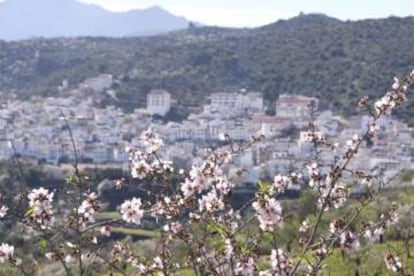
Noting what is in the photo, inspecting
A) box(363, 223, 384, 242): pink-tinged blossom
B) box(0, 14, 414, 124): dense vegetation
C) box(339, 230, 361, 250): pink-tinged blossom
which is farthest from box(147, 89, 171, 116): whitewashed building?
box(339, 230, 361, 250): pink-tinged blossom

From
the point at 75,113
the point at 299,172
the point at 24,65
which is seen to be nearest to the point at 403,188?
the point at 299,172

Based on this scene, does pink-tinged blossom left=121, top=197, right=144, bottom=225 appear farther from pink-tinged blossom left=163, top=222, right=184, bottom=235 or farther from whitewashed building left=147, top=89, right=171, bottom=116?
whitewashed building left=147, top=89, right=171, bottom=116

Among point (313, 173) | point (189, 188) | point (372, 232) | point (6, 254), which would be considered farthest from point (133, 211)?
point (372, 232)

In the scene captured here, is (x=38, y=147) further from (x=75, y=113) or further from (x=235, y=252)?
(x=235, y=252)

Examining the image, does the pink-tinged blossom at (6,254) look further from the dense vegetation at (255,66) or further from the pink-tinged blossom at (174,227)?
the dense vegetation at (255,66)

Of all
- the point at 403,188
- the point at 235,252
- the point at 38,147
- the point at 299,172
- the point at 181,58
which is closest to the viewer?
the point at 235,252

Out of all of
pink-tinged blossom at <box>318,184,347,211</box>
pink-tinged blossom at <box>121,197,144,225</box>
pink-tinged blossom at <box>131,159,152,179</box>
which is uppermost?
pink-tinged blossom at <box>131,159,152,179</box>
